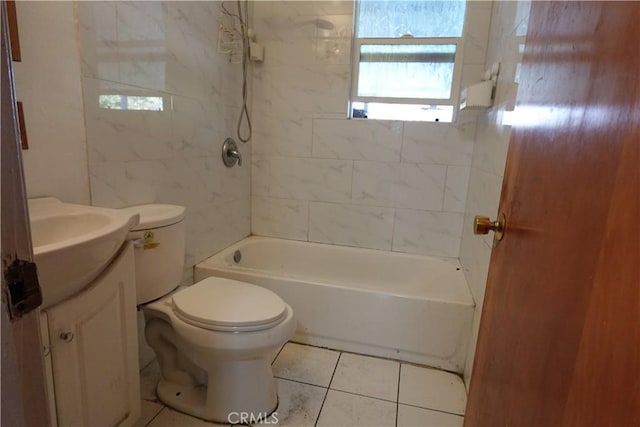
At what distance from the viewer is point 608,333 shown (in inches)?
16.3

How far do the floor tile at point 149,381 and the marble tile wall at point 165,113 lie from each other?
0.48 metres

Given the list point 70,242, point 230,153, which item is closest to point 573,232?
point 70,242

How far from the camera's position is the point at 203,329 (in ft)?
4.38

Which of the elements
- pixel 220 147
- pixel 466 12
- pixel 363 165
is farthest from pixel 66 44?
pixel 466 12

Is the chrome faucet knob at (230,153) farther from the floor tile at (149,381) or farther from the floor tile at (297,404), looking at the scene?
the floor tile at (297,404)

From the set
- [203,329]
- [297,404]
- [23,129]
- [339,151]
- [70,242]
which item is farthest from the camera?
[339,151]

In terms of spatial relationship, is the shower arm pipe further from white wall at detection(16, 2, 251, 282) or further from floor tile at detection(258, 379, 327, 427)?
floor tile at detection(258, 379, 327, 427)

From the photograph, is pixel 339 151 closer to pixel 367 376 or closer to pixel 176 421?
pixel 367 376

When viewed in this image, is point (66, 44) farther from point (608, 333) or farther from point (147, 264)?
point (608, 333)

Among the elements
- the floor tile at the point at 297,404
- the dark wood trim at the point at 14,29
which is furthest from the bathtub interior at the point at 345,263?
the dark wood trim at the point at 14,29

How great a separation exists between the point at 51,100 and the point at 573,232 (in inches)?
58.0

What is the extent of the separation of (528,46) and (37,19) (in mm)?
1391

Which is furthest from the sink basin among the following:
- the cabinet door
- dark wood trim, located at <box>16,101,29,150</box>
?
dark wood trim, located at <box>16,101,29,150</box>

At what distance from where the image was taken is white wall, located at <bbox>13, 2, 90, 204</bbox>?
3.70 feet
